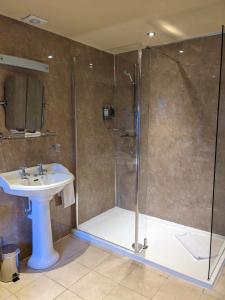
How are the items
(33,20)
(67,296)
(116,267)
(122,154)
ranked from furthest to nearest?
(122,154)
(116,267)
(33,20)
(67,296)

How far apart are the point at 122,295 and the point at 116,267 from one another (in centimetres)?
36

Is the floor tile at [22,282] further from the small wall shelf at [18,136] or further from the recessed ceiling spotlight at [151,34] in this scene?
the recessed ceiling spotlight at [151,34]

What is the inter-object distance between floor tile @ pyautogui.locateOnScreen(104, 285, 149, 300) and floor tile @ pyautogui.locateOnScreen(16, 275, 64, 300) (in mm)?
422

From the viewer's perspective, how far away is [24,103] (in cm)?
234

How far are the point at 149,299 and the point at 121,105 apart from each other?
225cm

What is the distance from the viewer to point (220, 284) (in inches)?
82.1

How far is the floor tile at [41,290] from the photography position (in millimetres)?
1961

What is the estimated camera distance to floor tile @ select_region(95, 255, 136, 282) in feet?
7.28

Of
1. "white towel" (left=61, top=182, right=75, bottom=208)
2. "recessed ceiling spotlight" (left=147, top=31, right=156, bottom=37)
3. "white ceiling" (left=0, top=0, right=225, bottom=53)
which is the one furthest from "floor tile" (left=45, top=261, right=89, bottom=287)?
"recessed ceiling spotlight" (left=147, top=31, right=156, bottom=37)

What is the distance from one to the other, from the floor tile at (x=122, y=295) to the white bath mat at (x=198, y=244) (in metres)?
0.81

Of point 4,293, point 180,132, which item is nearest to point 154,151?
point 180,132

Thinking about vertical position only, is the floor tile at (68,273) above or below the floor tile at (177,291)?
below

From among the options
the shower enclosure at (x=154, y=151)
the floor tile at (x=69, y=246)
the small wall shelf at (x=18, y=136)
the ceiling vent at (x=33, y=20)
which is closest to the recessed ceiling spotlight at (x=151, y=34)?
the shower enclosure at (x=154, y=151)

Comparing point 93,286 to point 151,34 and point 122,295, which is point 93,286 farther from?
point 151,34
